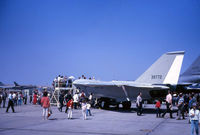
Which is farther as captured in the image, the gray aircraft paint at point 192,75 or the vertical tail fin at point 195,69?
the vertical tail fin at point 195,69

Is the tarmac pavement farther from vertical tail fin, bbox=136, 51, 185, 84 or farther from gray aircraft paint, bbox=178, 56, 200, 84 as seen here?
gray aircraft paint, bbox=178, 56, 200, 84

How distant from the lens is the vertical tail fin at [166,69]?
15594mm

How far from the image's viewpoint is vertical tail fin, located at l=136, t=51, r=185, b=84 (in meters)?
15.6

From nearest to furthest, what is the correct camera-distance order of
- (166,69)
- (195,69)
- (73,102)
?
1. (166,69)
2. (73,102)
3. (195,69)

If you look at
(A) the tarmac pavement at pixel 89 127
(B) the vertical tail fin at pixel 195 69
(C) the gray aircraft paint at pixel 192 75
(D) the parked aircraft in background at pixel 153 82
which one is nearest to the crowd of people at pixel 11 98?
(A) the tarmac pavement at pixel 89 127

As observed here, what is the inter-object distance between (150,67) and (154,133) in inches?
372

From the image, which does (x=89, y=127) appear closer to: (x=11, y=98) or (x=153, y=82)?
(x=11, y=98)

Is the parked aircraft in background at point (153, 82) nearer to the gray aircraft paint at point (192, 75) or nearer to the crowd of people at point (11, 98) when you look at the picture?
the crowd of people at point (11, 98)

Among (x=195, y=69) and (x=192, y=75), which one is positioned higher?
(x=195, y=69)

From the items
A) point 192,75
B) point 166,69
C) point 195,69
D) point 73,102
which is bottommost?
point 73,102

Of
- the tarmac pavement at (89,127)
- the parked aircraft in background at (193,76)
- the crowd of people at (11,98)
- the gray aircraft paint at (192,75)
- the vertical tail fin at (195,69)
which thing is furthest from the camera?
the vertical tail fin at (195,69)

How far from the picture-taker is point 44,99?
1131 centimetres

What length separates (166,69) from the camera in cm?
1594

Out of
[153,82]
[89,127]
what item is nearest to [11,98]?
[89,127]
